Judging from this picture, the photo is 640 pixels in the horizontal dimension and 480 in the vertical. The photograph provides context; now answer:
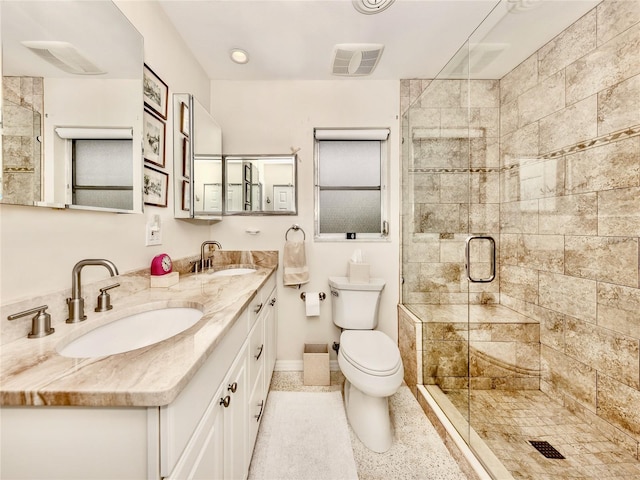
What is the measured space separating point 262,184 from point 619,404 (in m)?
2.53

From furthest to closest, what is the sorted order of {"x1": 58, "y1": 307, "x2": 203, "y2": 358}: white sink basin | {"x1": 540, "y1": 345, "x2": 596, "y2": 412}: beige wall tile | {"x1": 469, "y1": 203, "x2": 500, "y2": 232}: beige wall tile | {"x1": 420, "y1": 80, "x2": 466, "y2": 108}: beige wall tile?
{"x1": 469, "y1": 203, "x2": 500, "y2": 232}: beige wall tile
{"x1": 420, "y1": 80, "x2": 466, "y2": 108}: beige wall tile
{"x1": 540, "y1": 345, "x2": 596, "y2": 412}: beige wall tile
{"x1": 58, "y1": 307, "x2": 203, "y2": 358}: white sink basin

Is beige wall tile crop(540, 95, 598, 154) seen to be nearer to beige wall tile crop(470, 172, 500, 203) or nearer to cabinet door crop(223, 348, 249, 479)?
beige wall tile crop(470, 172, 500, 203)

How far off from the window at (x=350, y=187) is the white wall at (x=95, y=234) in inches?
42.5

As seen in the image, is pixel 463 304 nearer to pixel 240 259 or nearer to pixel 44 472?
pixel 240 259

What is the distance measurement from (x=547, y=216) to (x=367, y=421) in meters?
1.74

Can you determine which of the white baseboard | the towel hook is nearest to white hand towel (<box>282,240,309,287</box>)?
the towel hook

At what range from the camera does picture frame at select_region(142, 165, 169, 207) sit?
1303 mm

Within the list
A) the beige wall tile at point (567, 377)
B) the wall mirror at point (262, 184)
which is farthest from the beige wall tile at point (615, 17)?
the wall mirror at point (262, 184)

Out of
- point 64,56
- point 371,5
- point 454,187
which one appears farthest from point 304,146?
point 64,56

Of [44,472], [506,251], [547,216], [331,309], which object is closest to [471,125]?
[547,216]

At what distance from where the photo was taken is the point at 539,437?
133cm

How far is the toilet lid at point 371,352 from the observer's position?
134cm

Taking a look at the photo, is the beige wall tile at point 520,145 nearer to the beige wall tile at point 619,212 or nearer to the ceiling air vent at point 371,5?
the beige wall tile at point 619,212

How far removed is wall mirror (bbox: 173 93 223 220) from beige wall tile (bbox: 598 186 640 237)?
2400 millimetres
